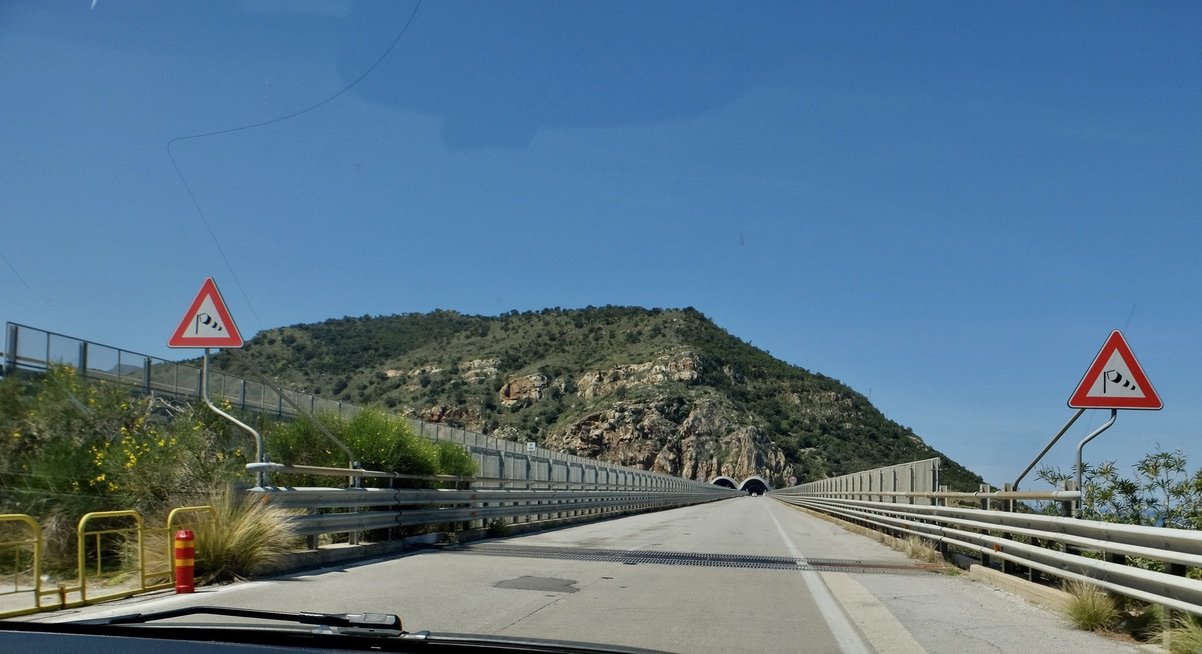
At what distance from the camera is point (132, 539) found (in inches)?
443

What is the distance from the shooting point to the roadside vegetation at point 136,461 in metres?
11.1

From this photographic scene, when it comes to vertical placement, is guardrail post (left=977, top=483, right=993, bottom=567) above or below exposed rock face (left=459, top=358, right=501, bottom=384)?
below

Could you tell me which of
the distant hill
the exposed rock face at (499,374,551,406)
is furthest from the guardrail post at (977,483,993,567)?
the exposed rock face at (499,374,551,406)

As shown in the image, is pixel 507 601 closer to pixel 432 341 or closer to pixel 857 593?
pixel 857 593

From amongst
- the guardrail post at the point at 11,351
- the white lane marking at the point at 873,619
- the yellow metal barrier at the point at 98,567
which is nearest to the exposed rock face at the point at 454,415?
the guardrail post at the point at 11,351

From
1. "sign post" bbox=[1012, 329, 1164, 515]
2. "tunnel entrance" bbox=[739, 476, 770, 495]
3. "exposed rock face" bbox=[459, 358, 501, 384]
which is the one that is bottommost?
"tunnel entrance" bbox=[739, 476, 770, 495]

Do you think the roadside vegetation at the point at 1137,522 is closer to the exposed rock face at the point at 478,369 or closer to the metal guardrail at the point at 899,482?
the metal guardrail at the point at 899,482

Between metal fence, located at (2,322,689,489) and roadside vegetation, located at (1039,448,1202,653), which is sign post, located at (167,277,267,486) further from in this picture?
roadside vegetation, located at (1039,448,1202,653)

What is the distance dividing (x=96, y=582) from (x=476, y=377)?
9873cm

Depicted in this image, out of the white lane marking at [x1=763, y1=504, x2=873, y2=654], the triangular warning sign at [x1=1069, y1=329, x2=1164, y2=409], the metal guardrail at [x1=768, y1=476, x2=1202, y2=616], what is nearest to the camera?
the metal guardrail at [x1=768, y1=476, x2=1202, y2=616]

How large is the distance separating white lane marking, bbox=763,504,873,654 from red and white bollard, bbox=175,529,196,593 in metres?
5.98

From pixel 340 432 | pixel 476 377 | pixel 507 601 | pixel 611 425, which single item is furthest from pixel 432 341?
pixel 507 601

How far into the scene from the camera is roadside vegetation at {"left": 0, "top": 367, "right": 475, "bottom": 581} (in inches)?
436

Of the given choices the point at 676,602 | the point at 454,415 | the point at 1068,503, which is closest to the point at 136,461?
the point at 676,602
